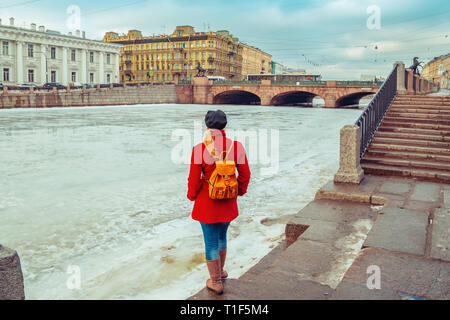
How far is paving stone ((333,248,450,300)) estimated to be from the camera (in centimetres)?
324

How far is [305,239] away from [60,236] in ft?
11.8

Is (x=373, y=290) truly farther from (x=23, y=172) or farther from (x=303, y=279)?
(x=23, y=172)

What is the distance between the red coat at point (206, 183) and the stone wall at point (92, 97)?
39.6 m

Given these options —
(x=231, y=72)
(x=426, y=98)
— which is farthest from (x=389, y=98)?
(x=231, y=72)

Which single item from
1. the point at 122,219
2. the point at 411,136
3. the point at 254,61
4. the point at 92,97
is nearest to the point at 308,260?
the point at 122,219

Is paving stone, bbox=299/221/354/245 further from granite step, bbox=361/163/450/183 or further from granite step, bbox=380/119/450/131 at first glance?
granite step, bbox=380/119/450/131

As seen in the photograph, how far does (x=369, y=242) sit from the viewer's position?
14.1ft

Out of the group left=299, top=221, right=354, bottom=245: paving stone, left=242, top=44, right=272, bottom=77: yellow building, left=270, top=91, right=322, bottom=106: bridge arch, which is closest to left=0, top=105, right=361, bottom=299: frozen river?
left=299, top=221, right=354, bottom=245: paving stone

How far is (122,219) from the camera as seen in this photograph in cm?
695

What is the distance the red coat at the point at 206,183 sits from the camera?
312cm

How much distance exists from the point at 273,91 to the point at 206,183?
6013 centimetres

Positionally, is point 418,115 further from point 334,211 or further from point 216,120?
point 216,120

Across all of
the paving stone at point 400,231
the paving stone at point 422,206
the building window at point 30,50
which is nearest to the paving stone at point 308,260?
the paving stone at point 400,231

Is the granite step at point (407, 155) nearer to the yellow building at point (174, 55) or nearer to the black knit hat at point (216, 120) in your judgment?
the black knit hat at point (216, 120)
